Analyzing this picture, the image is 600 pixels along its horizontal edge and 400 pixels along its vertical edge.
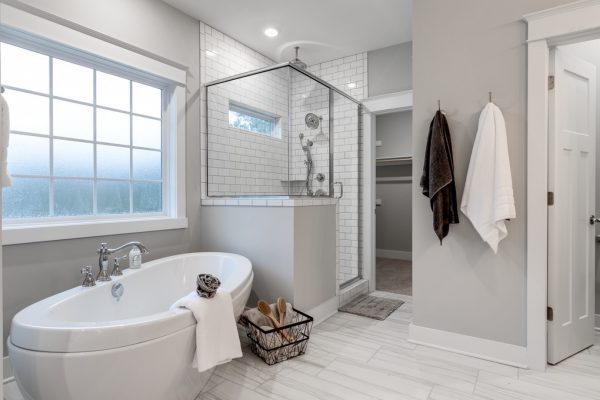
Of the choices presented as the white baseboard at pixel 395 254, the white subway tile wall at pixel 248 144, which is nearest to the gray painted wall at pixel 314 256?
the white subway tile wall at pixel 248 144

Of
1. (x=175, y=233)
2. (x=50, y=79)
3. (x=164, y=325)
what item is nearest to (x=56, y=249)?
(x=175, y=233)

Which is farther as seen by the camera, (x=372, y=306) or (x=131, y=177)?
(x=372, y=306)

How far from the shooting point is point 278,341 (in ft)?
7.50

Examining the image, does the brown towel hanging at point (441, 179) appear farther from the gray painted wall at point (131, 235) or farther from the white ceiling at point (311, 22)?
the gray painted wall at point (131, 235)

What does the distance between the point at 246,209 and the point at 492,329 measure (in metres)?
2.03

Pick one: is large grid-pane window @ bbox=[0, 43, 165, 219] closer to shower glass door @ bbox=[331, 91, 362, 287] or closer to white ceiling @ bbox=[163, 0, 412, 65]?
white ceiling @ bbox=[163, 0, 412, 65]

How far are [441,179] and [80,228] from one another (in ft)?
8.12

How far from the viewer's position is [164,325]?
4.89 ft

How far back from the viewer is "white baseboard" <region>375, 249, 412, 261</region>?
235 inches

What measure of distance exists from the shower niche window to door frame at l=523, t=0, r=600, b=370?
1650 mm

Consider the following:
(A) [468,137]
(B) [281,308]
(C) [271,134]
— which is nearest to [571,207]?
(A) [468,137]

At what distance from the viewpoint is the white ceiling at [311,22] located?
3.03 m

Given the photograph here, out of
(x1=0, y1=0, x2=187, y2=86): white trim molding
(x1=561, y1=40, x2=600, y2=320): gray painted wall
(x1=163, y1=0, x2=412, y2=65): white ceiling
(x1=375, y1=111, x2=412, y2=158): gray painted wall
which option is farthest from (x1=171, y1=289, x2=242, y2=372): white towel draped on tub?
(x1=375, y1=111, x2=412, y2=158): gray painted wall

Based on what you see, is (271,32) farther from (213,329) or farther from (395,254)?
(395,254)
